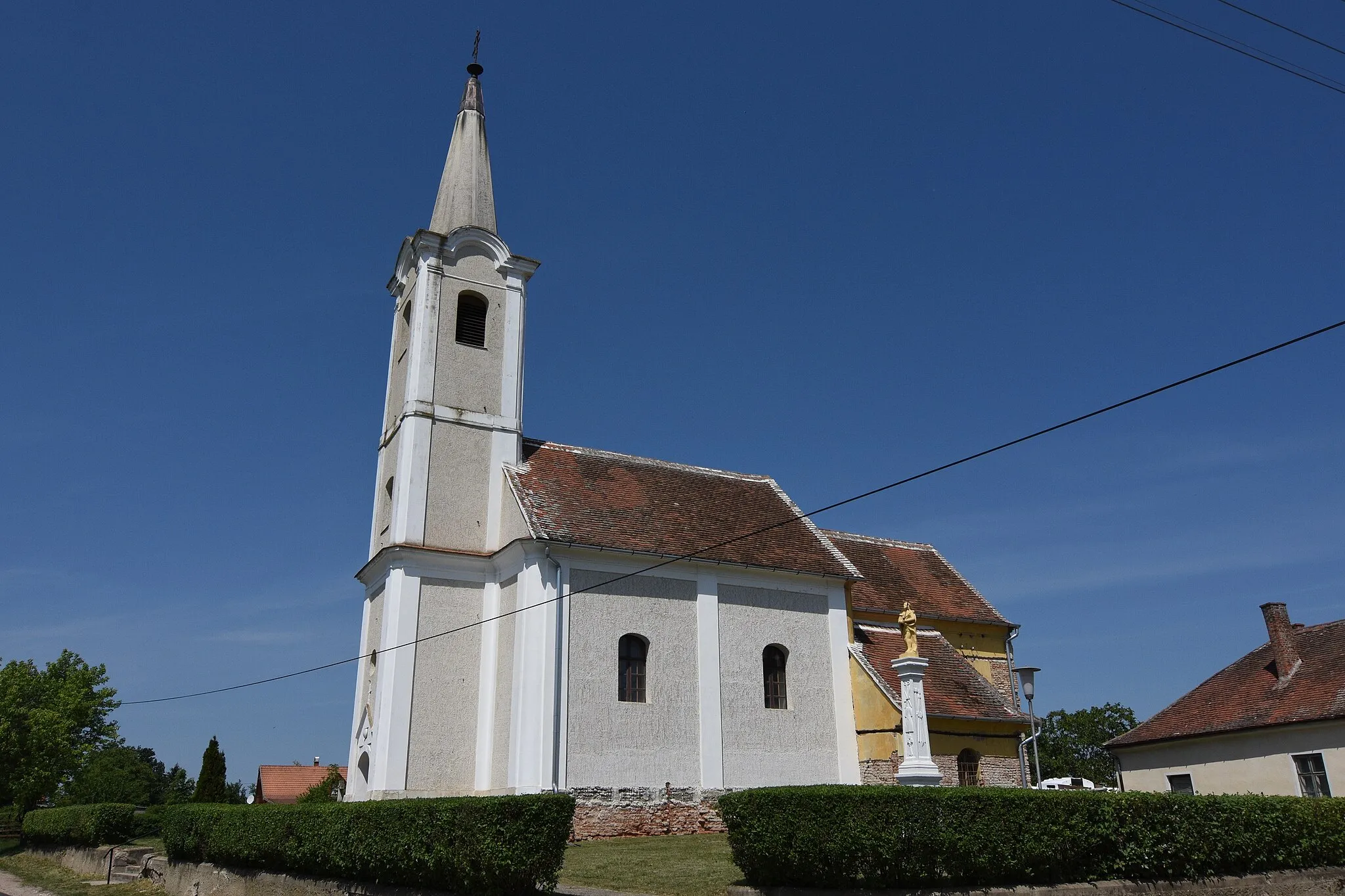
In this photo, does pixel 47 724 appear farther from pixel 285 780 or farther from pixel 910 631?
pixel 910 631

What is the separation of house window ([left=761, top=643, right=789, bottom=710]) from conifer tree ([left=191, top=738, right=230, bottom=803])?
2043cm

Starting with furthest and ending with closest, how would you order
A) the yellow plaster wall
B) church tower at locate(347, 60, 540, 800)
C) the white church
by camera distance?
1. the yellow plaster wall
2. church tower at locate(347, 60, 540, 800)
3. the white church

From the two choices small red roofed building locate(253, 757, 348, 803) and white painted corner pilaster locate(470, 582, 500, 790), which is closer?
white painted corner pilaster locate(470, 582, 500, 790)

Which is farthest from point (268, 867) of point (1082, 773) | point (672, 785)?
point (1082, 773)

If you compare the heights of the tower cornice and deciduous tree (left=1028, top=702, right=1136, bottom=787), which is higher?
the tower cornice

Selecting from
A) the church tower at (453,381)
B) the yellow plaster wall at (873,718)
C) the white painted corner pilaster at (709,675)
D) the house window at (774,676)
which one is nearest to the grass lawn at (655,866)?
the white painted corner pilaster at (709,675)

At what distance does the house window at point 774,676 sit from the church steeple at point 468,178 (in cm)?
1419

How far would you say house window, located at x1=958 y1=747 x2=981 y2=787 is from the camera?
77.0ft

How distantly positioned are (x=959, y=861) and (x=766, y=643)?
13258 millimetres

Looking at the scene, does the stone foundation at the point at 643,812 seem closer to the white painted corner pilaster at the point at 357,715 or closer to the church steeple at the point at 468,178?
the white painted corner pilaster at the point at 357,715

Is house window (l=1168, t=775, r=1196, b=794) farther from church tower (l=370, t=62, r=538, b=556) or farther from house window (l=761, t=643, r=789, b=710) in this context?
church tower (l=370, t=62, r=538, b=556)

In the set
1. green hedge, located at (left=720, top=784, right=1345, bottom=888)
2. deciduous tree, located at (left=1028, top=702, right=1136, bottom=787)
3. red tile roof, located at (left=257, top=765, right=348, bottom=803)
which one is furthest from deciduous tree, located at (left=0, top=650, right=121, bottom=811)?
deciduous tree, located at (left=1028, top=702, right=1136, bottom=787)

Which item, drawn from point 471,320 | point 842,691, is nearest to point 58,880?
point 471,320

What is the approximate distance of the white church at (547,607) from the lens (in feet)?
69.6
